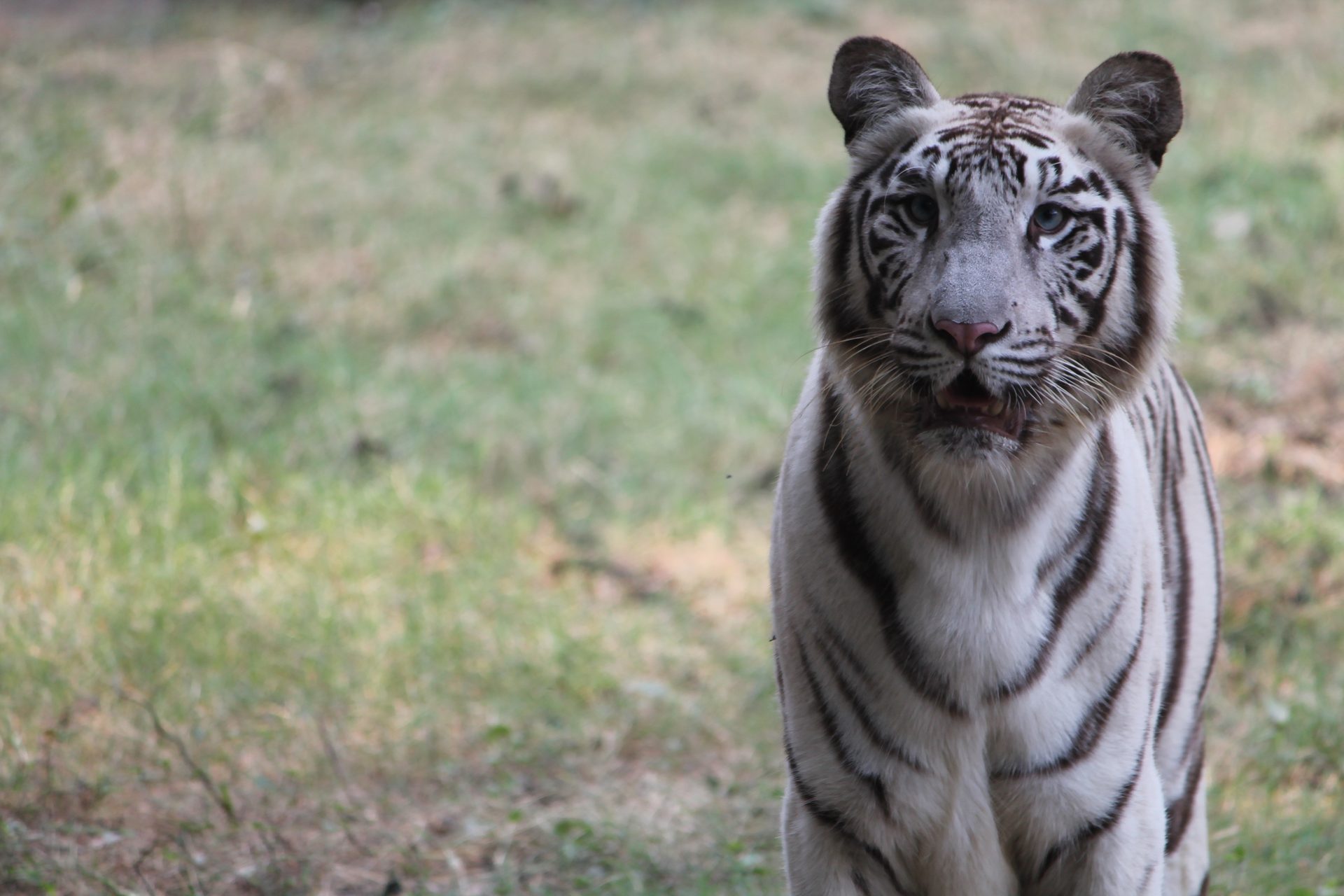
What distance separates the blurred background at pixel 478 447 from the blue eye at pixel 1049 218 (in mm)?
1677

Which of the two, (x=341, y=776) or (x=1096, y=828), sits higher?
(x=1096, y=828)

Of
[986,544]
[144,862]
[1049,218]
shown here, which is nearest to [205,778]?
[144,862]

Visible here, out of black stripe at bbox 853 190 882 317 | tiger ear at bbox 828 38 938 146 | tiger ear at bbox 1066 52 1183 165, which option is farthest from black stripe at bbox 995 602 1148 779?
tiger ear at bbox 828 38 938 146

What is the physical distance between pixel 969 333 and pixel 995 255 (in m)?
0.14

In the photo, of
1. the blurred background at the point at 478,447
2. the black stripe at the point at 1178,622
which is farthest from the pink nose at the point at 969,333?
the blurred background at the point at 478,447

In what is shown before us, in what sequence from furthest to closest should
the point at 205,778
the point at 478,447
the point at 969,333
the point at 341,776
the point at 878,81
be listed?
the point at 478,447, the point at 341,776, the point at 205,778, the point at 878,81, the point at 969,333

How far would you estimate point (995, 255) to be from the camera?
209 centimetres

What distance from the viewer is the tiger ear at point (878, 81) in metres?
2.39

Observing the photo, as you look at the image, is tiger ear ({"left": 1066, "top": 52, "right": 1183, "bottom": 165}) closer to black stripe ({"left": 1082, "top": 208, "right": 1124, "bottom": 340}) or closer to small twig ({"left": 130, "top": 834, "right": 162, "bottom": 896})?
black stripe ({"left": 1082, "top": 208, "right": 1124, "bottom": 340})

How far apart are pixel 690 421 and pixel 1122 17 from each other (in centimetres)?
570

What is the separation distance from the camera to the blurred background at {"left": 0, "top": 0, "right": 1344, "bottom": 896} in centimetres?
343

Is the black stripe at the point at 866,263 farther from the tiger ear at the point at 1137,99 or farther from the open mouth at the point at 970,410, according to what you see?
the tiger ear at the point at 1137,99

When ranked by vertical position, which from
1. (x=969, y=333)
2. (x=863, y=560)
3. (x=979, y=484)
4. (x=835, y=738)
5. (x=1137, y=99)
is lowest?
(x=835, y=738)

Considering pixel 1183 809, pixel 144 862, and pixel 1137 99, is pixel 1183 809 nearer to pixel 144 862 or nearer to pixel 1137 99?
pixel 1137 99
